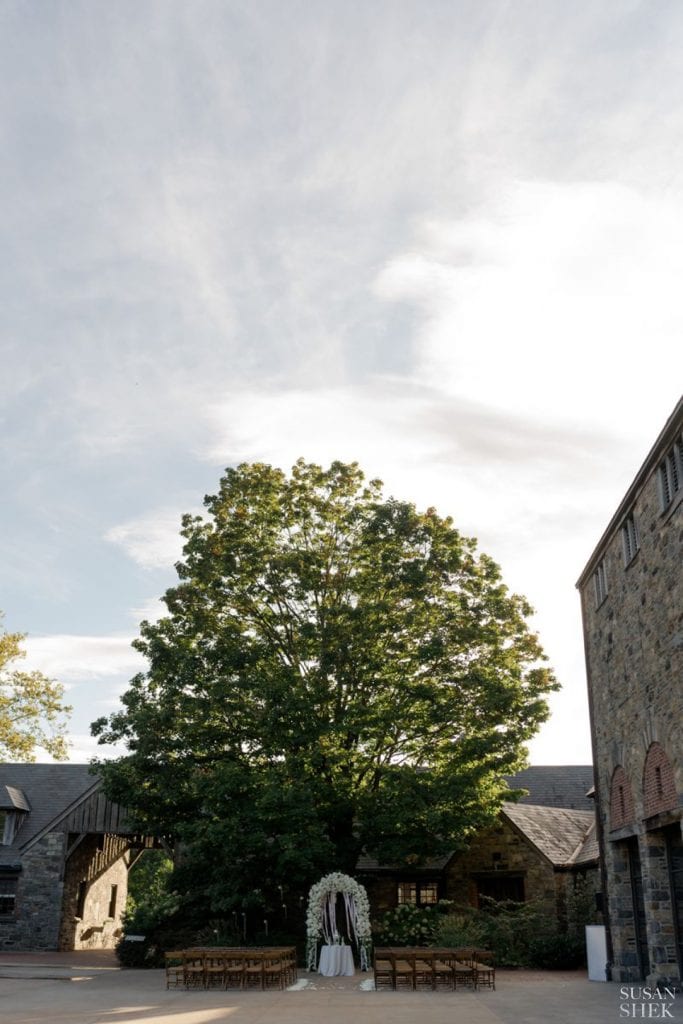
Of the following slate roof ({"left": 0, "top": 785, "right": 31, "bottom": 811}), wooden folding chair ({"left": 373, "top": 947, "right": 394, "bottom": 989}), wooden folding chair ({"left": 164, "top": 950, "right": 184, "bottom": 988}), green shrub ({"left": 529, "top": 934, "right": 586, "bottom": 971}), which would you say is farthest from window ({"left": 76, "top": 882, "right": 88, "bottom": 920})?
wooden folding chair ({"left": 373, "top": 947, "right": 394, "bottom": 989})

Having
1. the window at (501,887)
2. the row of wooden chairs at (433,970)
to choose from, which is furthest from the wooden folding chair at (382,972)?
the window at (501,887)

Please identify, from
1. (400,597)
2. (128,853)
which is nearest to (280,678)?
(400,597)

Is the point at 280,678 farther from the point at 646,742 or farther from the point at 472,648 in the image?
the point at 646,742

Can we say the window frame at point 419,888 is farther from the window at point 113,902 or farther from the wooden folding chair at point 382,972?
the window at point 113,902

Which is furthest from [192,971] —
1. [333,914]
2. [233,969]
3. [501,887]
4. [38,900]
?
[38,900]

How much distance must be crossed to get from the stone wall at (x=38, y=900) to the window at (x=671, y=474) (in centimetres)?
2620

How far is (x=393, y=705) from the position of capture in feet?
73.6

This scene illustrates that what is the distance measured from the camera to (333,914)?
20953 mm

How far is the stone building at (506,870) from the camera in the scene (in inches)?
998

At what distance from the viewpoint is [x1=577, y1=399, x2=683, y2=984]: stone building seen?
14.0 meters

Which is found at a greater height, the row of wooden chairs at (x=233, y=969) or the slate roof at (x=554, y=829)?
the slate roof at (x=554, y=829)

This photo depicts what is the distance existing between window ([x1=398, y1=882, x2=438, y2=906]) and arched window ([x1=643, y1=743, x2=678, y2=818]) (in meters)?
13.3

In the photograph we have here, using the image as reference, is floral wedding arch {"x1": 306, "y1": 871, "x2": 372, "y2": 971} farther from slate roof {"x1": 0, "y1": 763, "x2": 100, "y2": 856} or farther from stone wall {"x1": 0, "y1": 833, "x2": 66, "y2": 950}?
slate roof {"x1": 0, "y1": 763, "x2": 100, "y2": 856}

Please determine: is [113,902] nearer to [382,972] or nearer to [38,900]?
[38,900]
